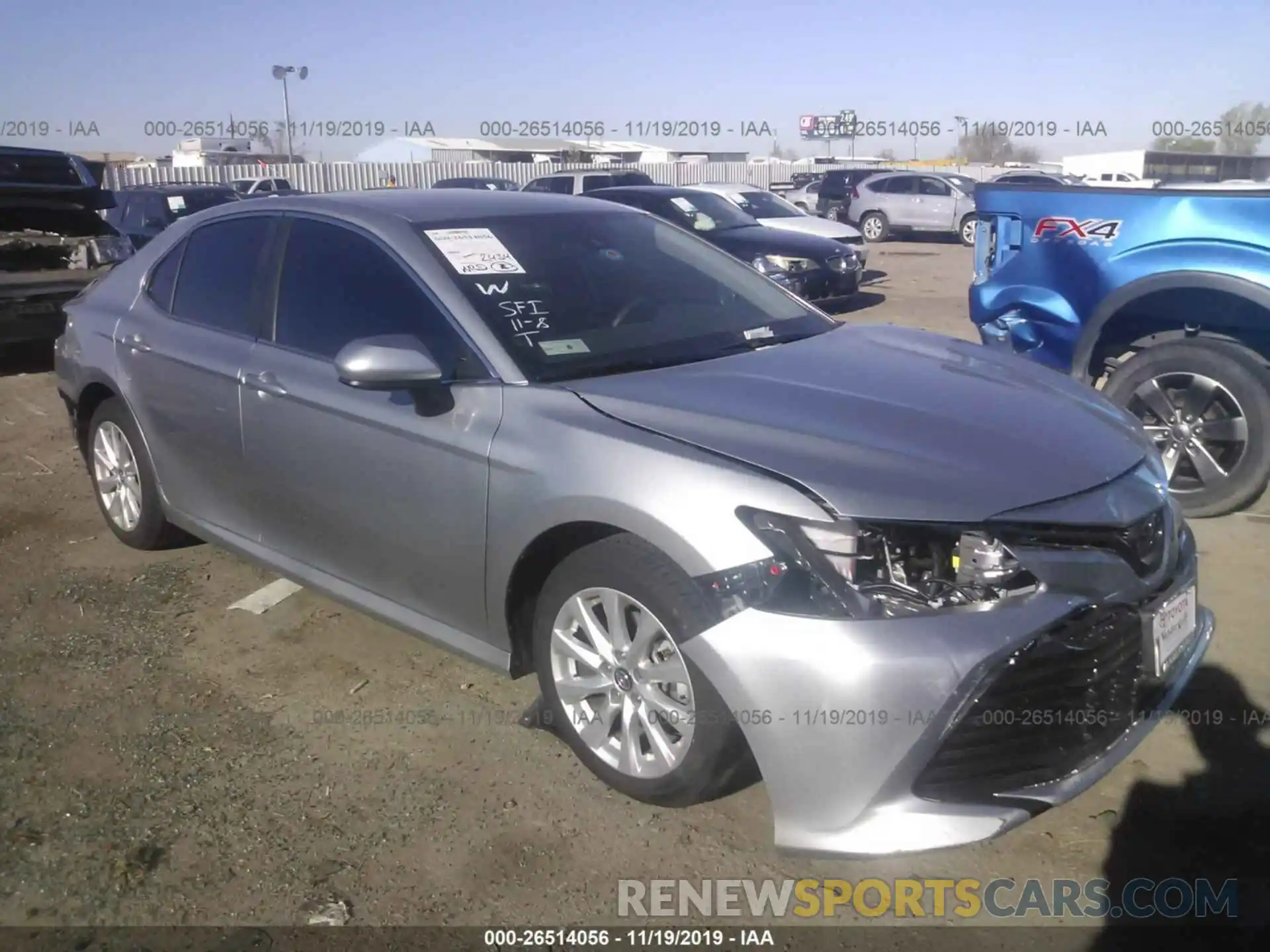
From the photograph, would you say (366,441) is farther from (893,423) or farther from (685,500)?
(893,423)

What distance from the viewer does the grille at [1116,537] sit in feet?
8.43

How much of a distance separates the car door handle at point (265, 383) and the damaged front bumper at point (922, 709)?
75.3 inches

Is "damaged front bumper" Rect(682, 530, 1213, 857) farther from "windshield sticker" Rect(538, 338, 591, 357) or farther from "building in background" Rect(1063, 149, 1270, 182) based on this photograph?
"building in background" Rect(1063, 149, 1270, 182)

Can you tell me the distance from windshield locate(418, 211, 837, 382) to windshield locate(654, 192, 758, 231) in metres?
9.30

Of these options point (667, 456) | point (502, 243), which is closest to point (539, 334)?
point (502, 243)

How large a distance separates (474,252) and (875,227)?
22959 millimetres

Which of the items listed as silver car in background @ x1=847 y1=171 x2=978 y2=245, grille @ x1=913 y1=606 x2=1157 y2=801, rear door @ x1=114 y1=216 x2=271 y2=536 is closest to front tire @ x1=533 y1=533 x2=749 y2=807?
grille @ x1=913 y1=606 x2=1157 y2=801

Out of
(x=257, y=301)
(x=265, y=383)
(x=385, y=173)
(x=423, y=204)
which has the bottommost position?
(x=265, y=383)

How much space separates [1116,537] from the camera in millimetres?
2707

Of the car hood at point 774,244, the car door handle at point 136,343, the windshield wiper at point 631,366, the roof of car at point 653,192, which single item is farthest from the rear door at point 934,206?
the windshield wiper at point 631,366

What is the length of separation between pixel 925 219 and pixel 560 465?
23171mm

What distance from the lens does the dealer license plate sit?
274 centimetres

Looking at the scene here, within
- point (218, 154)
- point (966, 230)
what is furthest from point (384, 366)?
point (218, 154)

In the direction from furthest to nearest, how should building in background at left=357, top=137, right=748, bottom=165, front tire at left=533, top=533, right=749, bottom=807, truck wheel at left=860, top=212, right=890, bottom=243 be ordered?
building in background at left=357, top=137, right=748, bottom=165 < truck wheel at left=860, top=212, right=890, bottom=243 < front tire at left=533, top=533, right=749, bottom=807
